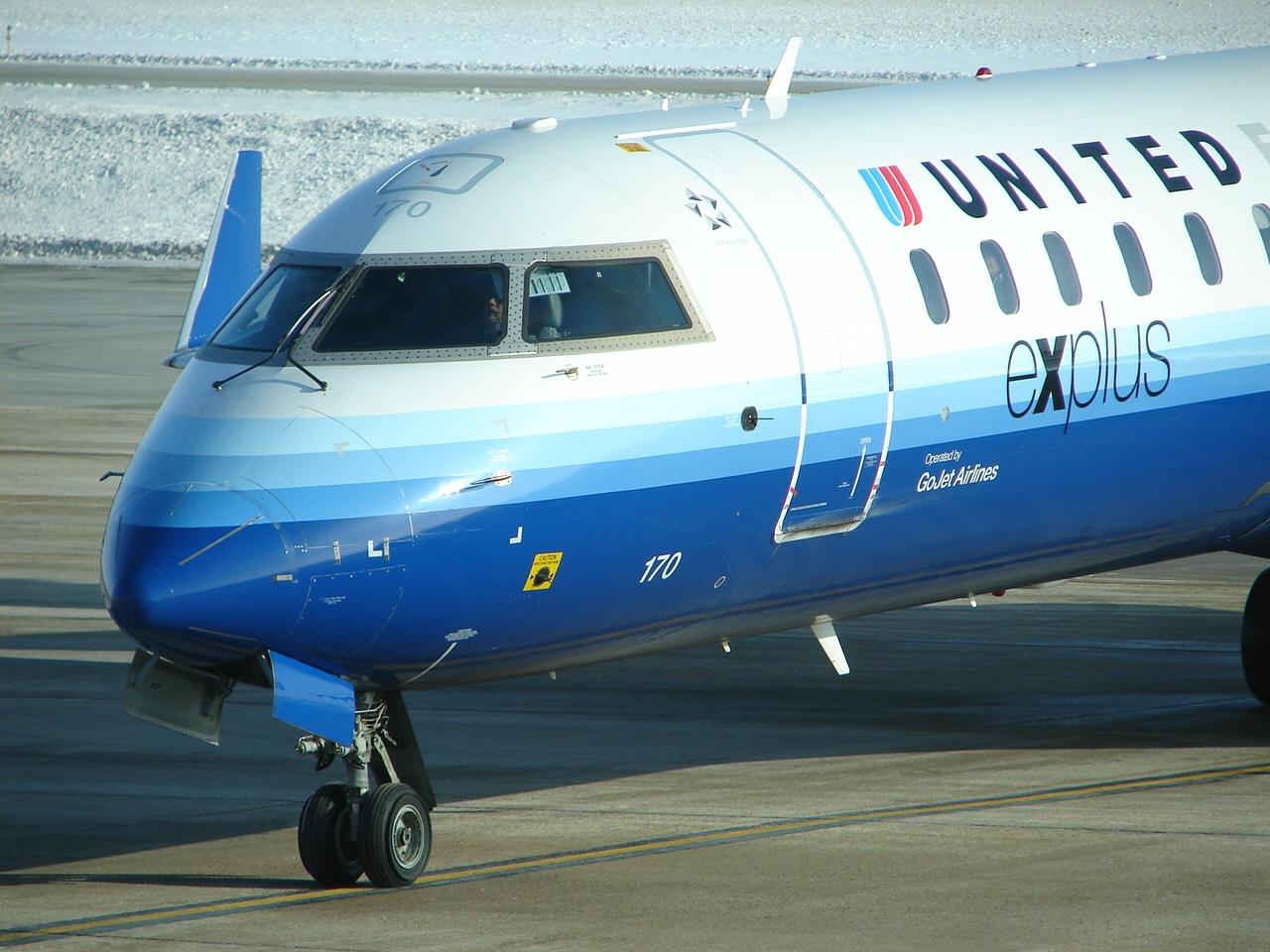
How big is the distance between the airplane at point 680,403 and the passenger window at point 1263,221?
44 millimetres

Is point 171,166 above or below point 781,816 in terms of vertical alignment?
above

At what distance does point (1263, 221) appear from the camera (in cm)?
1448

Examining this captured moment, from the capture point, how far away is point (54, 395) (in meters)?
34.2

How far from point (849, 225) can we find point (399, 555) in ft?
13.1

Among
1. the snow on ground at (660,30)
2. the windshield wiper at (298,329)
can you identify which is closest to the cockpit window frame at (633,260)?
the windshield wiper at (298,329)

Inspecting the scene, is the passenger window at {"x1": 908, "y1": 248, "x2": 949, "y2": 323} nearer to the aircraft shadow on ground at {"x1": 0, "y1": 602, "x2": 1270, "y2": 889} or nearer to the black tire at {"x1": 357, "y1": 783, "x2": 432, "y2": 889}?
the aircraft shadow on ground at {"x1": 0, "y1": 602, "x2": 1270, "y2": 889}

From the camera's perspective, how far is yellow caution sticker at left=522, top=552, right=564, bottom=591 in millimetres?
10891

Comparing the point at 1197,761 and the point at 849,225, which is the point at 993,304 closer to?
the point at 849,225

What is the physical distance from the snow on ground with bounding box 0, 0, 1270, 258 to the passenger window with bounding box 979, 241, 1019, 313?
43.6 meters

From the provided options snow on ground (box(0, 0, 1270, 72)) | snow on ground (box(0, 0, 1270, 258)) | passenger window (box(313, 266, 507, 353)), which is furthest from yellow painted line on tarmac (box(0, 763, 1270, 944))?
snow on ground (box(0, 0, 1270, 72))

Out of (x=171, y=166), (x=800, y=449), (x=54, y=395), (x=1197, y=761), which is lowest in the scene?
(x=1197, y=761)

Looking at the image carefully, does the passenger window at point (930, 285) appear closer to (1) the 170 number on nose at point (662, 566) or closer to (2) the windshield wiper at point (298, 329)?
(1) the 170 number on nose at point (662, 566)

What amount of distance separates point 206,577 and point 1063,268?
655cm

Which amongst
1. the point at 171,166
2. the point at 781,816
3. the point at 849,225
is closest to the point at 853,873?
the point at 781,816
